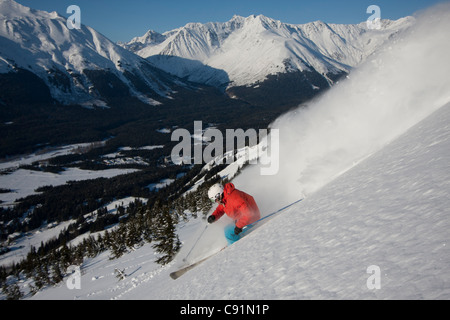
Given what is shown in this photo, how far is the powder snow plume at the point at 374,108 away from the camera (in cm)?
1339

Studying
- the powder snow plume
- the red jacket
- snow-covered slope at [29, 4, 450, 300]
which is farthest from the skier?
the powder snow plume

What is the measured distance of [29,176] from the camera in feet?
594

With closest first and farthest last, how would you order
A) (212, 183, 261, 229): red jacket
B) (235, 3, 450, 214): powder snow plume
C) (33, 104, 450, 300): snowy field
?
(33, 104, 450, 300): snowy field, (212, 183, 261, 229): red jacket, (235, 3, 450, 214): powder snow plume

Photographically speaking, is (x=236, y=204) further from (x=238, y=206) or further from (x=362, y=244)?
(x=362, y=244)

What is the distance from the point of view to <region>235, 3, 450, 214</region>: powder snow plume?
43.9ft

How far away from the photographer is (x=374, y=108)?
16.4 metres

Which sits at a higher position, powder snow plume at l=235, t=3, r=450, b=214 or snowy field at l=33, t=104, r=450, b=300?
powder snow plume at l=235, t=3, r=450, b=214

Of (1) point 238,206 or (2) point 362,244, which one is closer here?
(2) point 362,244

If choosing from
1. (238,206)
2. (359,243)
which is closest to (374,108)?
(238,206)

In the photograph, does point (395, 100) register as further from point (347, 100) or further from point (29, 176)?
point (29, 176)

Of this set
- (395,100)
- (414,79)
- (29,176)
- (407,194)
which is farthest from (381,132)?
(29,176)

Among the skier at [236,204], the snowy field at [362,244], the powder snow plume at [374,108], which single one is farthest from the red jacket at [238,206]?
the powder snow plume at [374,108]

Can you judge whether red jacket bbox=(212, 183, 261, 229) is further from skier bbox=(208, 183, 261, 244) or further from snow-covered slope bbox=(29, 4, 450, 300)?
snow-covered slope bbox=(29, 4, 450, 300)
